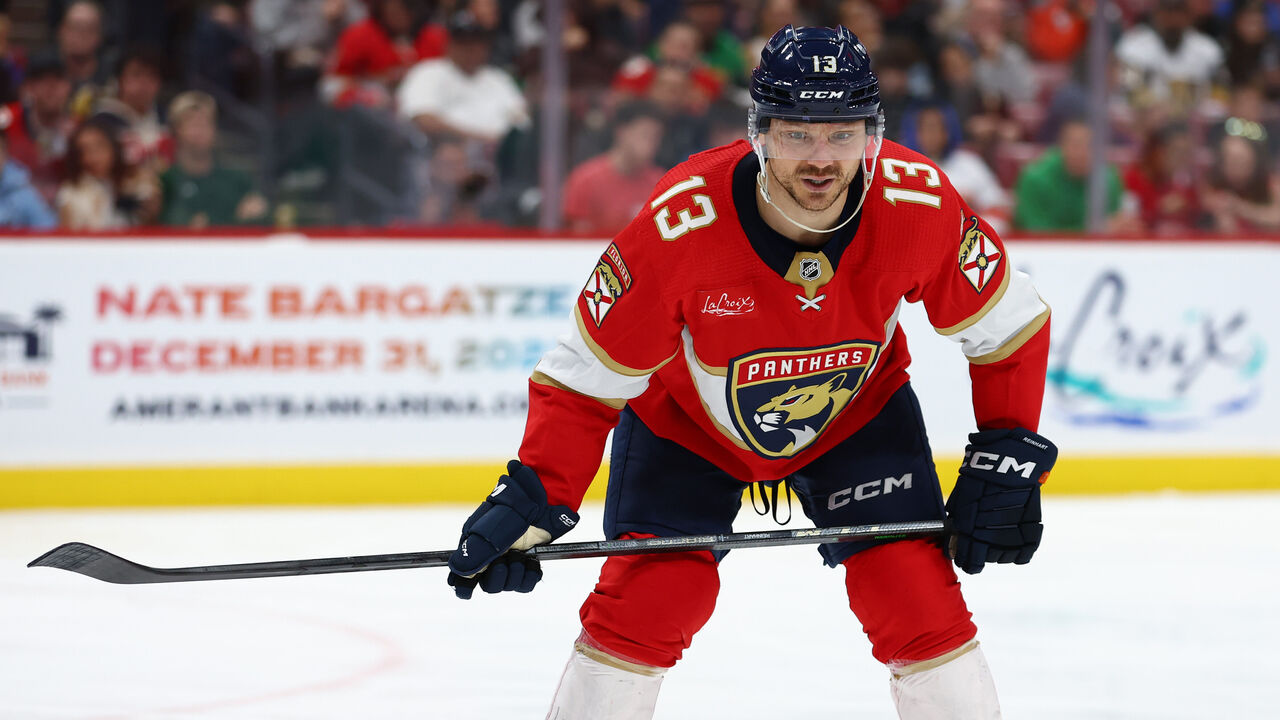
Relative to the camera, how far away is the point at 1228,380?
19.5ft

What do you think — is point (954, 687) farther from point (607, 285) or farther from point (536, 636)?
point (536, 636)

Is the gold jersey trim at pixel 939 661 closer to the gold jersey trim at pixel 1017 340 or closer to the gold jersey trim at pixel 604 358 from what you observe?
the gold jersey trim at pixel 1017 340

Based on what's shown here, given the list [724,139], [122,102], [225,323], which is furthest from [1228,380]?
[122,102]

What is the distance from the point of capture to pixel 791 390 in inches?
93.1

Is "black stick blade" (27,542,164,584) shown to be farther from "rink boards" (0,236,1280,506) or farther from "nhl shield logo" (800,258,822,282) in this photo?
"rink boards" (0,236,1280,506)

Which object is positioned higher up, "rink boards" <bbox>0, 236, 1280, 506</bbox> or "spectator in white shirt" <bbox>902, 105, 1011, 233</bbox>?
"spectator in white shirt" <bbox>902, 105, 1011, 233</bbox>

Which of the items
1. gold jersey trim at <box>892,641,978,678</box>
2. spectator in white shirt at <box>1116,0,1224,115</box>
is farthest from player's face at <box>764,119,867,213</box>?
spectator in white shirt at <box>1116,0,1224,115</box>

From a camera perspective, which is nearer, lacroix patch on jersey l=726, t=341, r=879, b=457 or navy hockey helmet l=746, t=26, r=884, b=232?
navy hockey helmet l=746, t=26, r=884, b=232

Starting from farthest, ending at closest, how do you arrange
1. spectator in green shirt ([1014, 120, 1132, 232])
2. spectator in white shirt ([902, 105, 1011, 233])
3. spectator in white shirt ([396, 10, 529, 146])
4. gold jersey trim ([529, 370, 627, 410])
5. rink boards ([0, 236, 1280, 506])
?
1. spectator in green shirt ([1014, 120, 1132, 232])
2. spectator in white shirt ([902, 105, 1011, 233])
3. spectator in white shirt ([396, 10, 529, 146])
4. rink boards ([0, 236, 1280, 506])
5. gold jersey trim ([529, 370, 627, 410])

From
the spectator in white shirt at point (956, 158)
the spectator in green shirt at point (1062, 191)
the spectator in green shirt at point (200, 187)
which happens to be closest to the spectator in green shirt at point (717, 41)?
the spectator in white shirt at point (956, 158)

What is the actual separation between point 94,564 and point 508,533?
68cm

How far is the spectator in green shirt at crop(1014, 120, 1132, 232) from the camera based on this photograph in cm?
595

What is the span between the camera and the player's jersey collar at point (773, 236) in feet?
7.36

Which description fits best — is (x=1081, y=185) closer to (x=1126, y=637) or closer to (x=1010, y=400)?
(x=1126, y=637)
